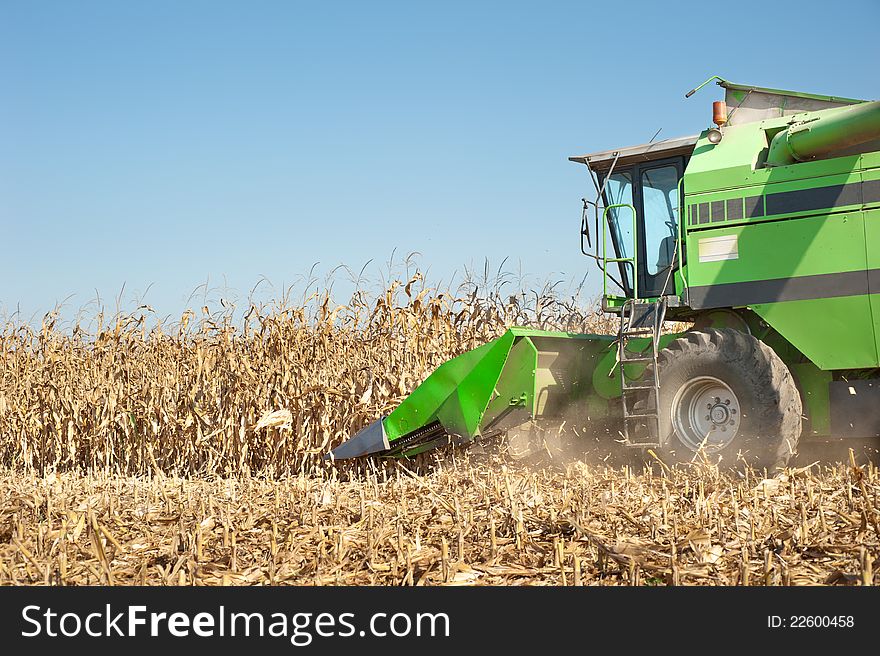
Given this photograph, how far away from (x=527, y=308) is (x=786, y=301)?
300cm

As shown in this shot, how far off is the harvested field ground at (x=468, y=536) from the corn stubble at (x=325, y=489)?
1 cm

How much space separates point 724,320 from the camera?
21.5 ft

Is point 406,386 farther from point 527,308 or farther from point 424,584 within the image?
point 424,584

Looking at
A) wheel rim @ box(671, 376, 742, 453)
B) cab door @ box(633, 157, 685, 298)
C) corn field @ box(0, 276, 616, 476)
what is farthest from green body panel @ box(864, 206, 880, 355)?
corn field @ box(0, 276, 616, 476)

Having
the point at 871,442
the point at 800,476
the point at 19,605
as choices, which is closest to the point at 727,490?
the point at 800,476

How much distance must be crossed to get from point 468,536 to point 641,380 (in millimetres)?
2781

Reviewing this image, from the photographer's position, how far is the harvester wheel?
583 centimetres

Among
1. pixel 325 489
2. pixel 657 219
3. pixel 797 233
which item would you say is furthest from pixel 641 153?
pixel 325 489

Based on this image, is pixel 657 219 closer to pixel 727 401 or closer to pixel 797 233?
pixel 797 233

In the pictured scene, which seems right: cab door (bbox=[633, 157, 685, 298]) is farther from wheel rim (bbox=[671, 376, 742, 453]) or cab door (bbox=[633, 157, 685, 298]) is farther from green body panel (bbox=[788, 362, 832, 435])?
green body panel (bbox=[788, 362, 832, 435])

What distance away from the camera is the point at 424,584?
135 inches

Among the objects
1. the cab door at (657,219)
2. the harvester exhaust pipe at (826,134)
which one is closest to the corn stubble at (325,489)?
the cab door at (657,219)

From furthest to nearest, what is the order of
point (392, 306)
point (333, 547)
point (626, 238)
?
point (392, 306), point (626, 238), point (333, 547)

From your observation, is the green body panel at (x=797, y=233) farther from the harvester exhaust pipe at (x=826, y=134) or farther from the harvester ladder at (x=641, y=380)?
the harvester ladder at (x=641, y=380)
